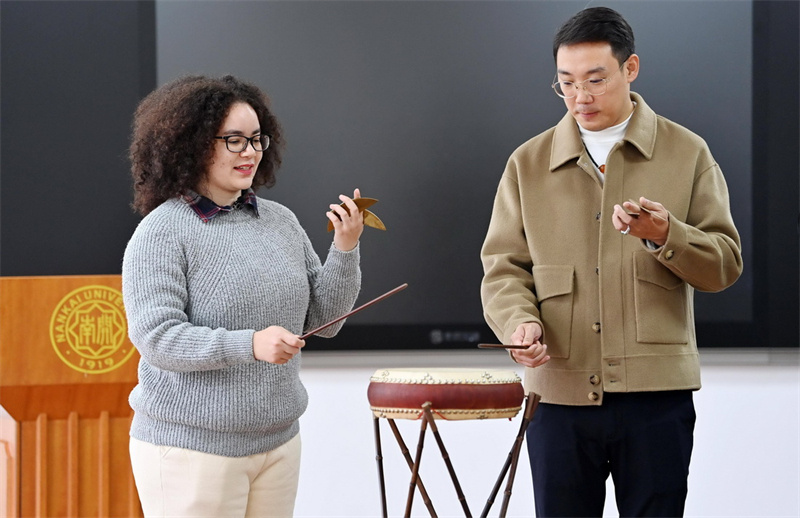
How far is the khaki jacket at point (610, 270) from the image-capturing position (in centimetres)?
184

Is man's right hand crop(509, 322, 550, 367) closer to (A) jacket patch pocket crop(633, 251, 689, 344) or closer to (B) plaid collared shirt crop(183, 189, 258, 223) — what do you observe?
(A) jacket patch pocket crop(633, 251, 689, 344)

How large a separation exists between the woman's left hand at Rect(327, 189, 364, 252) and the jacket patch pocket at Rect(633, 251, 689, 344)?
0.60m

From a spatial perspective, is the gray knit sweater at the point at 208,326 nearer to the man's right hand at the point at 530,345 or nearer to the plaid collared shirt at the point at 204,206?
the plaid collared shirt at the point at 204,206

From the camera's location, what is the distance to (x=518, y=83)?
2.99m

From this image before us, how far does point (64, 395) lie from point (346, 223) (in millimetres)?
1109

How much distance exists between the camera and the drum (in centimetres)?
167

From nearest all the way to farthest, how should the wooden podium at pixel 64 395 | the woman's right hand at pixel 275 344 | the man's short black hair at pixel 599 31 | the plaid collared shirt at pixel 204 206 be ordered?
the woman's right hand at pixel 275 344 < the plaid collared shirt at pixel 204 206 < the man's short black hair at pixel 599 31 < the wooden podium at pixel 64 395

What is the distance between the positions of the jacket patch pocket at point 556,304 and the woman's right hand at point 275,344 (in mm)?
600

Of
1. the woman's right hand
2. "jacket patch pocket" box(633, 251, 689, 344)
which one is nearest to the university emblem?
the woman's right hand

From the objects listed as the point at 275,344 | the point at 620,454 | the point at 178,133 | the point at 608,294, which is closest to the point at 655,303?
the point at 608,294

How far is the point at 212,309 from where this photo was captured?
171 cm

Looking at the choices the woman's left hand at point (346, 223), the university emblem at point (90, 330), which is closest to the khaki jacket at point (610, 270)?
the woman's left hand at point (346, 223)

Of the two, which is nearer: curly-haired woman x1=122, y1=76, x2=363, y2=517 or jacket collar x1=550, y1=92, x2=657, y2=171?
curly-haired woman x1=122, y1=76, x2=363, y2=517

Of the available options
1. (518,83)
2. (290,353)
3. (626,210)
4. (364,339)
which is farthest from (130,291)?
(518,83)
